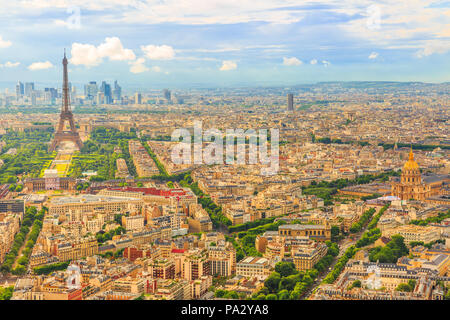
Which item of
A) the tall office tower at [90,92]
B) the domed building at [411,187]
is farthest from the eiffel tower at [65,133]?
the domed building at [411,187]

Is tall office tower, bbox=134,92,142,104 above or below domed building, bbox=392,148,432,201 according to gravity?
above

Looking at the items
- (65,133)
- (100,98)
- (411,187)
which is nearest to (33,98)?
(65,133)

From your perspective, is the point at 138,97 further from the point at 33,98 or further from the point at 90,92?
the point at 33,98

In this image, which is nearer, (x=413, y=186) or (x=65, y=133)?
(x=413, y=186)

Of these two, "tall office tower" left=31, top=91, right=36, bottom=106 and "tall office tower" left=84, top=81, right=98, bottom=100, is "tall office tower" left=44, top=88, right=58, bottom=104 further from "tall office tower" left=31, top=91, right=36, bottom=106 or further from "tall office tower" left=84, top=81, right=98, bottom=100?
"tall office tower" left=84, top=81, right=98, bottom=100

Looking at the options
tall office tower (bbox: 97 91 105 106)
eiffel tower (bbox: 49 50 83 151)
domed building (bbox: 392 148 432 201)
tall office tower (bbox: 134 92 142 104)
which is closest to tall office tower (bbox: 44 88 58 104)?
eiffel tower (bbox: 49 50 83 151)

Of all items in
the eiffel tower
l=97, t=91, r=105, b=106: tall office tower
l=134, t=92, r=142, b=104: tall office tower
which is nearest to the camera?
l=134, t=92, r=142, b=104: tall office tower

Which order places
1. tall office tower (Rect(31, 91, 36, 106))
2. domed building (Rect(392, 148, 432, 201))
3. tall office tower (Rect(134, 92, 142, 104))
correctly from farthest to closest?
1. tall office tower (Rect(31, 91, 36, 106))
2. tall office tower (Rect(134, 92, 142, 104))
3. domed building (Rect(392, 148, 432, 201))

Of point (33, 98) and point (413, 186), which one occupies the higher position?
point (33, 98)
